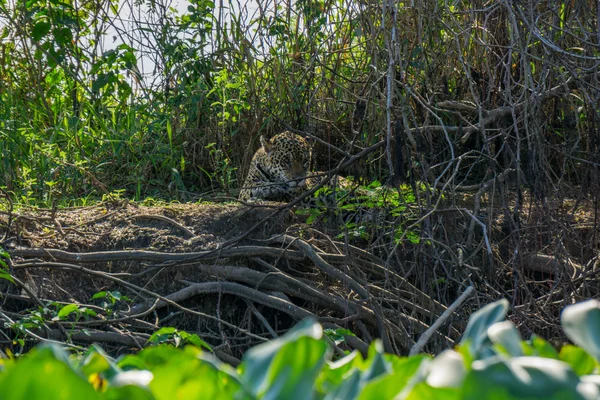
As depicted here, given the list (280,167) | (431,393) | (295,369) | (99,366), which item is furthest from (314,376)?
(280,167)

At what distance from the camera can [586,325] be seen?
119 centimetres

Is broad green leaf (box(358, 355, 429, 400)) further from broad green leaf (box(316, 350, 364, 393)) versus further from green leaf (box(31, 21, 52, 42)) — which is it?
green leaf (box(31, 21, 52, 42))

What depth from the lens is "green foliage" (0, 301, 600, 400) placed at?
2.89 ft

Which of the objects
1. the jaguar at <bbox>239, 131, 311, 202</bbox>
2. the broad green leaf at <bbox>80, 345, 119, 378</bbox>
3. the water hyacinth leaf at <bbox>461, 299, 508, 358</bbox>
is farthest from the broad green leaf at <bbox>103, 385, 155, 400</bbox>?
the jaguar at <bbox>239, 131, 311, 202</bbox>

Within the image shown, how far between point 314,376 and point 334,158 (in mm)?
5969

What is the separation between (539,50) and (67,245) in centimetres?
337

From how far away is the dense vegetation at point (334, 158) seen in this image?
4297mm

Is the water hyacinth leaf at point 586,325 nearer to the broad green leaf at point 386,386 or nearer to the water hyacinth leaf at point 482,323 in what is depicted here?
the water hyacinth leaf at point 482,323

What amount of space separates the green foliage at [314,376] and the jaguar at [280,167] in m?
5.18

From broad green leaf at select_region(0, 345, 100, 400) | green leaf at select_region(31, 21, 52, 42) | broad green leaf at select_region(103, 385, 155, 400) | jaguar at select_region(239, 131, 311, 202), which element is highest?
green leaf at select_region(31, 21, 52, 42)

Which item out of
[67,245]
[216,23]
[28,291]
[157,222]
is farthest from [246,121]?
[28,291]

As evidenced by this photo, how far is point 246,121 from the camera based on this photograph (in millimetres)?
7039

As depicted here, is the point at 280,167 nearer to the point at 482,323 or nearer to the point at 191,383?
the point at 482,323

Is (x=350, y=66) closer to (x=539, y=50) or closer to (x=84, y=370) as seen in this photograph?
(x=539, y=50)
